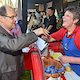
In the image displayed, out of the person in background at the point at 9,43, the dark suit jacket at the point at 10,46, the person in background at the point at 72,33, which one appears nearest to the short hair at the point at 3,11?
the person in background at the point at 9,43

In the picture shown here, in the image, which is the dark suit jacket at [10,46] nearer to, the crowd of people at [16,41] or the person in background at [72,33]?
the crowd of people at [16,41]

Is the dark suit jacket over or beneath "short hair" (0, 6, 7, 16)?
beneath

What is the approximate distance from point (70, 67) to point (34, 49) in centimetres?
53

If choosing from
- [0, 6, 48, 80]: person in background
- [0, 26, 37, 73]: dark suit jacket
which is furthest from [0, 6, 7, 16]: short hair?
[0, 26, 37, 73]: dark suit jacket

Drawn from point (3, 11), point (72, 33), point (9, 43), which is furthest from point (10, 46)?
point (72, 33)

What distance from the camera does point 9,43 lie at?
2.16m

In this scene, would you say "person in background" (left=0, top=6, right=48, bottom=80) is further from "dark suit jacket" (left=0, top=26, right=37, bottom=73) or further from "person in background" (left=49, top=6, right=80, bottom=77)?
"person in background" (left=49, top=6, right=80, bottom=77)

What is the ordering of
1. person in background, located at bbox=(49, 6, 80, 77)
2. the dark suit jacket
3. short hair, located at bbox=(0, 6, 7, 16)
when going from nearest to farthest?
the dark suit jacket < short hair, located at bbox=(0, 6, 7, 16) < person in background, located at bbox=(49, 6, 80, 77)

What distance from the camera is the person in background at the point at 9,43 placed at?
217 centimetres

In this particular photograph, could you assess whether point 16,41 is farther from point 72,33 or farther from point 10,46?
point 72,33

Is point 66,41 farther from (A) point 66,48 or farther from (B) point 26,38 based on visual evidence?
(B) point 26,38

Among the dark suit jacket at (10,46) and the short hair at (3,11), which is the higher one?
the short hair at (3,11)

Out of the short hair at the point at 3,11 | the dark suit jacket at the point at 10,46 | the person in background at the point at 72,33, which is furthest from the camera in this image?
the person in background at the point at 72,33

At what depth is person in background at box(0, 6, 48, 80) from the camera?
217 cm
